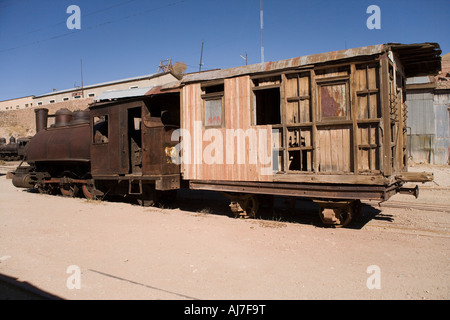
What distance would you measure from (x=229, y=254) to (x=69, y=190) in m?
10.2

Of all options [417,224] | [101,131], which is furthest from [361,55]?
[101,131]

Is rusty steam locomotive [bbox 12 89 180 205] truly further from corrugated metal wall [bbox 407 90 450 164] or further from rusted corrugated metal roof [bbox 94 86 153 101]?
corrugated metal wall [bbox 407 90 450 164]

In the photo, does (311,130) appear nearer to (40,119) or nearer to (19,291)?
(19,291)

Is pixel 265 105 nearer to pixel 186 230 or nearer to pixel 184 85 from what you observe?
pixel 184 85

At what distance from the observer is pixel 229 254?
5.36m

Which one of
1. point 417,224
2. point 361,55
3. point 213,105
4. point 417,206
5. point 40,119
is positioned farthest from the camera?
point 40,119

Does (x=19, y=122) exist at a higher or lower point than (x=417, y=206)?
higher

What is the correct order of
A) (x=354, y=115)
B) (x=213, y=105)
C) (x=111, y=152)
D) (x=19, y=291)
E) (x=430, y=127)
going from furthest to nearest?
(x=430, y=127)
(x=111, y=152)
(x=213, y=105)
(x=354, y=115)
(x=19, y=291)

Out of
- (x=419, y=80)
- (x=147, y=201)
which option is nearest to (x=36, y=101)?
(x=147, y=201)

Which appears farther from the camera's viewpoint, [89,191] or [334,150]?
[89,191]

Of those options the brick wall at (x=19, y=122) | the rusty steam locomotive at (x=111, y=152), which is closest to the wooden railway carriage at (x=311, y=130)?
the rusty steam locomotive at (x=111, y=152)

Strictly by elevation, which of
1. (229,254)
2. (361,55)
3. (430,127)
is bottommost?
(229,254)

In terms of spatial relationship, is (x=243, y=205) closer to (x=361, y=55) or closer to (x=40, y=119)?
(x=361, y=55)

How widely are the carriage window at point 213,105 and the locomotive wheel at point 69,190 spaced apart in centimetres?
730
